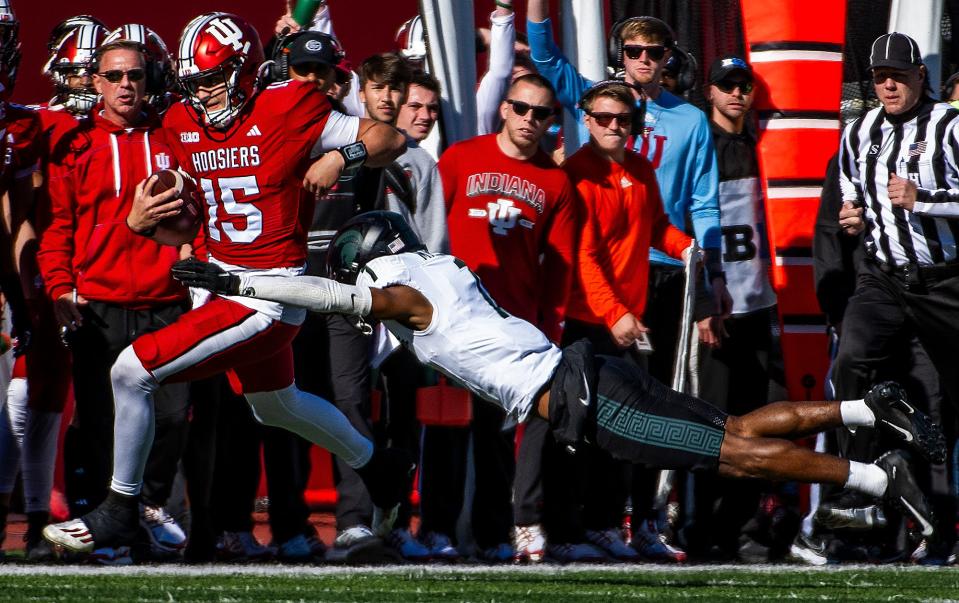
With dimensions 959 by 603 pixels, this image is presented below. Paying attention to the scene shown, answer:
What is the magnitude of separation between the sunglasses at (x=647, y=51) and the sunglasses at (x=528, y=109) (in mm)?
664

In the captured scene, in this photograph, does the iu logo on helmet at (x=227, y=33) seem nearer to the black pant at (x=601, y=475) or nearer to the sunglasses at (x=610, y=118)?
the sunglasses at (x=610, y=118)

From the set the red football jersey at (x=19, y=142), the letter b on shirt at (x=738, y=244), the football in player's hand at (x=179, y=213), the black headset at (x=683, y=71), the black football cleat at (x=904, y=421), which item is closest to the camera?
the black football cleat at (x=904, y=421)

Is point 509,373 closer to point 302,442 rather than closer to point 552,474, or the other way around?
point 552,474

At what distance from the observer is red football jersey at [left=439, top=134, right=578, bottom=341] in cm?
663

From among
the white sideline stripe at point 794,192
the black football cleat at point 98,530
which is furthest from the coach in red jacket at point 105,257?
the white sideline stripe at point 794,192

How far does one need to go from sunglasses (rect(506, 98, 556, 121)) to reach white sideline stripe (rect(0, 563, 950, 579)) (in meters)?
1.78

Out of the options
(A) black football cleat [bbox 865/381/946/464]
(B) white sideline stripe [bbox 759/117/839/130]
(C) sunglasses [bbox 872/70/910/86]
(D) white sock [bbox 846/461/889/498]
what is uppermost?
(C) sunglasses [bbox 872/70/910/86]

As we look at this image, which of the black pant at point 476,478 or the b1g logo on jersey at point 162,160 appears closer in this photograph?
the b1g logo on jersey at point 162,160

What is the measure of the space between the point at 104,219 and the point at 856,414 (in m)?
2.87

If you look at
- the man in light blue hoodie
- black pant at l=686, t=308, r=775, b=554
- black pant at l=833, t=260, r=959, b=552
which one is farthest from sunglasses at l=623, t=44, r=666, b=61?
black pant at l=833, t=260, r=959, b=552

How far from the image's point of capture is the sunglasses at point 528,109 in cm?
664

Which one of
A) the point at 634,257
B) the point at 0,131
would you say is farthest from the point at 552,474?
the point at 0,131

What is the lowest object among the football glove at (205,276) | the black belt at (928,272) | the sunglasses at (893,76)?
the black belt at (928,272)

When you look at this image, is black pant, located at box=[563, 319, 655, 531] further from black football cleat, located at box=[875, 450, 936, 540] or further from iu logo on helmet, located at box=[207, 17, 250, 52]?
iu logo on helmet, located at box=[207, 17, 250, 52]
